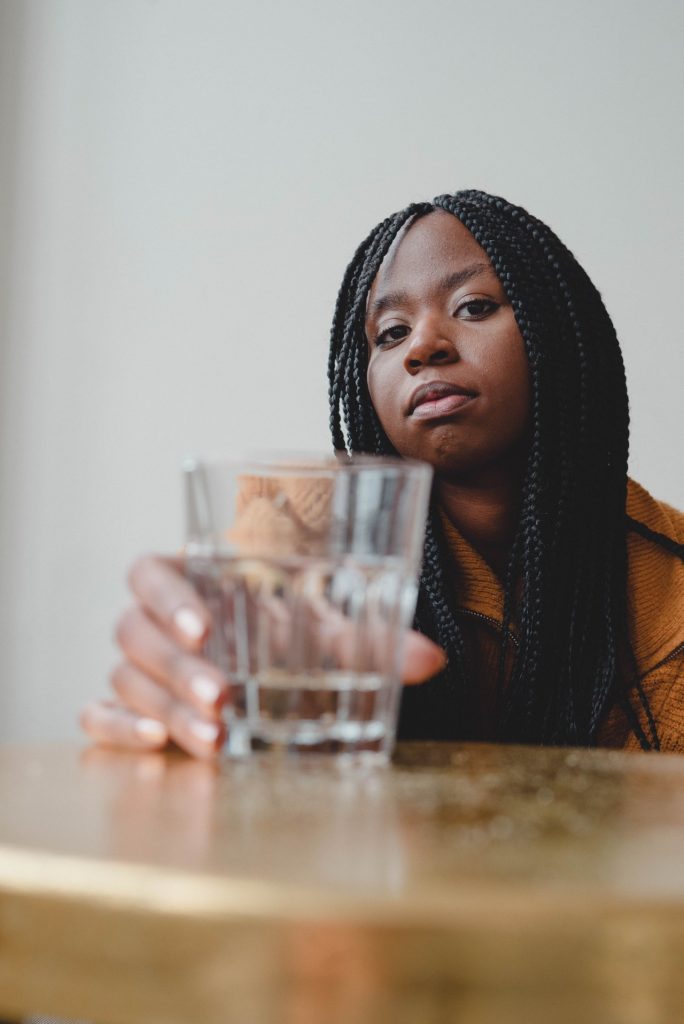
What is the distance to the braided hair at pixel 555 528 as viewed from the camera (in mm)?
917

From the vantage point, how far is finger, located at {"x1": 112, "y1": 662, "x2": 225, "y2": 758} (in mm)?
423

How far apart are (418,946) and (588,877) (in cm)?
5

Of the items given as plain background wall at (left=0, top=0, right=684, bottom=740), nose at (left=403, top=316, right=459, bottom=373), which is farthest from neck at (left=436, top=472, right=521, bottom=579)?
plain background wall at (left=0, top=0, right=684, bottom=740)

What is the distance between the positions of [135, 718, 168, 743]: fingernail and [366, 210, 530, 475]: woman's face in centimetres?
57

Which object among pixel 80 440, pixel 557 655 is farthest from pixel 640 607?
pixel 80 440

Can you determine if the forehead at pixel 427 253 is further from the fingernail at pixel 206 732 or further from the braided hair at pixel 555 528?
the fingernail at pixel 206 732

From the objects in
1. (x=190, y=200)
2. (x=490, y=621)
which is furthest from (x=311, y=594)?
(x=190, y=200)

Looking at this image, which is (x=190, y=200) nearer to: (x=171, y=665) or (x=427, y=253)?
(x=427, y=253)

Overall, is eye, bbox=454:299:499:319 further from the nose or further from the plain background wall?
the plain background wall

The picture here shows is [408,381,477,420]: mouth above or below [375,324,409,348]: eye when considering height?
below

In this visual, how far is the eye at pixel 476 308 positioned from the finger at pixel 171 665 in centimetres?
Answer: 61

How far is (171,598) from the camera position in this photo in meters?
0.46

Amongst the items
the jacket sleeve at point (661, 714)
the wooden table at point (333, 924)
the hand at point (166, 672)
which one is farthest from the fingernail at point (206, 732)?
the jacket sleeve at point (661, 714)

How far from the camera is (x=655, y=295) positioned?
1.75 m
